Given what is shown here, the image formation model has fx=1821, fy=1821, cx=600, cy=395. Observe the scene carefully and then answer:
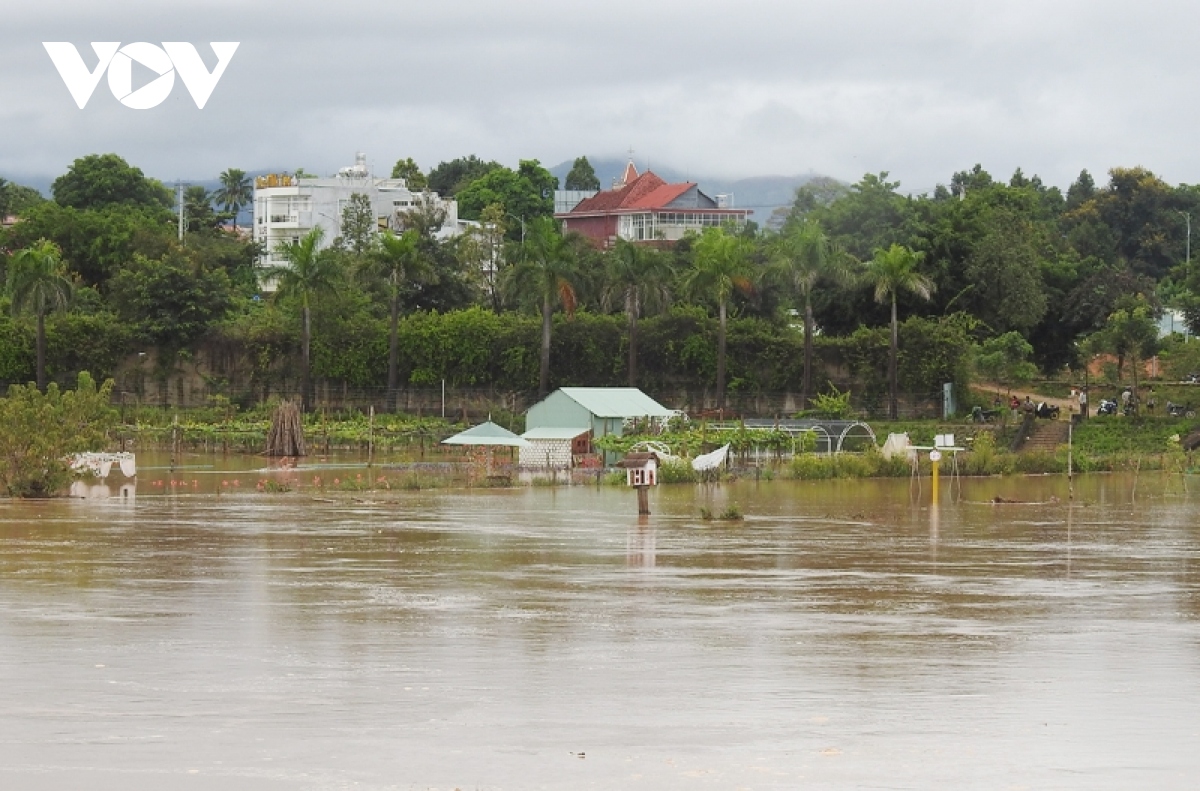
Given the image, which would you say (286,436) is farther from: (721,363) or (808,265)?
(808,265)

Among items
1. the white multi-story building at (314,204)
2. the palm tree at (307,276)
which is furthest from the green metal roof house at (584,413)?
the white multi-story building at (314,204)

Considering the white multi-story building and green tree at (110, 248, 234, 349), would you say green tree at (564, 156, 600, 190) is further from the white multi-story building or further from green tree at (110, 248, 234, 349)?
green tree at (110, 248, 234, 349)

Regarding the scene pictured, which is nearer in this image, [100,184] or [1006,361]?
[1006,361]

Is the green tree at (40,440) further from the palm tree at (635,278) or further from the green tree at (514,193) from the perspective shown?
the green tree at (514,193)

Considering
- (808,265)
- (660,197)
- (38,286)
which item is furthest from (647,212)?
(38,286)

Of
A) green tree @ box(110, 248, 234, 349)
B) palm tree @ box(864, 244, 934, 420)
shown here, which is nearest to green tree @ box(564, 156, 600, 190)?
green tree @ box(110, 248, 234, 349)

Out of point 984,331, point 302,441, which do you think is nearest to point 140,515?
point 302,441

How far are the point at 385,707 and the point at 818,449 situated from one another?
4541 centimetres

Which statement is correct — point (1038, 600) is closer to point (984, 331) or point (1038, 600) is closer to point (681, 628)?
point (681, 628)

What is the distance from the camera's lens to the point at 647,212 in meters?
120

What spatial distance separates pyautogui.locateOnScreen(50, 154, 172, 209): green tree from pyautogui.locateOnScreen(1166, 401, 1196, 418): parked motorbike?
64.9m

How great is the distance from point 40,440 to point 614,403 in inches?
1048

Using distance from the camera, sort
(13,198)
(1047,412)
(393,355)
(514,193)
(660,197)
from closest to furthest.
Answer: (1047,412) < (393,355) < (660,197) < (514,193) < (13,198)

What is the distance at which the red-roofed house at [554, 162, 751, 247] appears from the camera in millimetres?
120125
